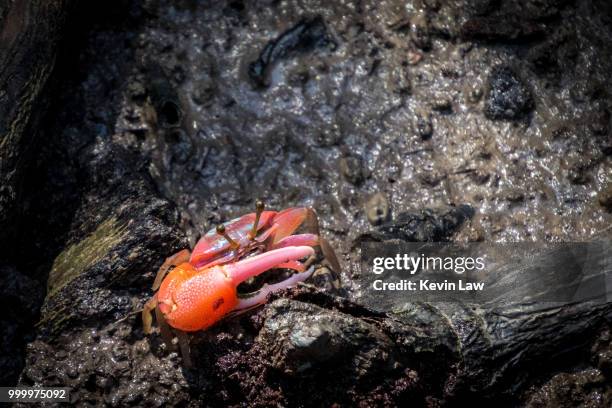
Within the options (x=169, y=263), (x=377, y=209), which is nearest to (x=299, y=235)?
(x=377, y=209)

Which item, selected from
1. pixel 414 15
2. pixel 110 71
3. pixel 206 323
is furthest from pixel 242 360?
pixel 414 15

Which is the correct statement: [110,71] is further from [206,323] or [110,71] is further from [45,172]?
[206,323]

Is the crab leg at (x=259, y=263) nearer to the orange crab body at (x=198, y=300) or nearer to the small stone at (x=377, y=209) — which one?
the orange crab body at (x=198, y=300)

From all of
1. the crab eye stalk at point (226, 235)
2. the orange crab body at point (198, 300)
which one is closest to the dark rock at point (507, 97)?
the crab eye stalk at point (226, 235)

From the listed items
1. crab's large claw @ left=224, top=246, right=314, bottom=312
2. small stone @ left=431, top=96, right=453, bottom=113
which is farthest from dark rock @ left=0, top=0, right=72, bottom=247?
small stone @ left=431, top=96, right=453, bottom=113

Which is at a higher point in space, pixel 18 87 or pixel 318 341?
pixel 18 87

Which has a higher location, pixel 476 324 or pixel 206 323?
pixel 206 323

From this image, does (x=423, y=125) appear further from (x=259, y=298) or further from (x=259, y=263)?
(x=259, y=298)
